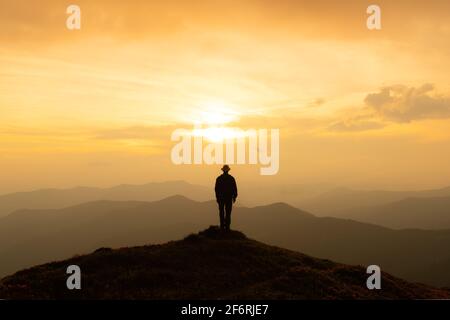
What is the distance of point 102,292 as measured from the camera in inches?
931

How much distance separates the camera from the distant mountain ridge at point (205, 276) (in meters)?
23.5

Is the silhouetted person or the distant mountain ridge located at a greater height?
the silhouetted person

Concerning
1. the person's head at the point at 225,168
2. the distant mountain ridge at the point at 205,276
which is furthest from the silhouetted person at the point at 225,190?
the distant mountain ridge at the point at 205,276

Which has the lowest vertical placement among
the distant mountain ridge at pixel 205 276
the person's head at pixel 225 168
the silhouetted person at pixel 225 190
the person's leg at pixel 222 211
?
the distant mountain ridge at pixel 205 276

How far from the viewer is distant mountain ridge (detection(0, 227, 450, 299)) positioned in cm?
2352

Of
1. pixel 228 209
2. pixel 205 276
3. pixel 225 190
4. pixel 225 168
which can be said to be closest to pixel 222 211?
pixel 228 209

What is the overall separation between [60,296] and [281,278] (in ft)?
40.0

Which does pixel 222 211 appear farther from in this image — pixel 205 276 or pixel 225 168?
pixel 205 276

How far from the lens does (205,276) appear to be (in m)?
25.7

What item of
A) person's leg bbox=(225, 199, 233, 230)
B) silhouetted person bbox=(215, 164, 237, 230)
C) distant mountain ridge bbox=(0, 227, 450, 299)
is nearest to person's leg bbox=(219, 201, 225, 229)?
silhouetted person bbox=(215, 164, 237, 230)

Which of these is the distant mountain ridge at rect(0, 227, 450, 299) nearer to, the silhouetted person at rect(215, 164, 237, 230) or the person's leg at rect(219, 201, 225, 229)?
the person's leg at rect(219, 201, 225, 229)

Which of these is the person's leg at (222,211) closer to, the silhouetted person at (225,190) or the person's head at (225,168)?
the silhouetted person at (225,190)
